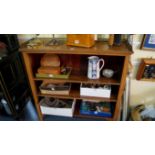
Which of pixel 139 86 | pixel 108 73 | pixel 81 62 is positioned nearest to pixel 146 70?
pixel 139 86

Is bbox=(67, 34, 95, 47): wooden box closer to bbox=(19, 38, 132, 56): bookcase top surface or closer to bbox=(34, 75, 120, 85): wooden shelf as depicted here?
bbox=(19, 38, 132, 56): bookcase top surface

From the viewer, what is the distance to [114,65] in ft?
4.64

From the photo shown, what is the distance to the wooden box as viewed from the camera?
42.8 inches

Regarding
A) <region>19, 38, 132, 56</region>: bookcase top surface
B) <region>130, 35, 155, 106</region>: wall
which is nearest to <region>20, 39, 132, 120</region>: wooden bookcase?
<region>19, 38, 132, 56</region>: bookcase top surface

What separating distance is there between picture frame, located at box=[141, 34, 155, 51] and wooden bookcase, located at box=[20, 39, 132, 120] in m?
0.21

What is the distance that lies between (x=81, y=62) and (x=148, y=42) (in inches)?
26.3

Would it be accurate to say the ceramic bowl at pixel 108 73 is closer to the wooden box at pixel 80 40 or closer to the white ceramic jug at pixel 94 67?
the white ceramic jug at pixel 94 67

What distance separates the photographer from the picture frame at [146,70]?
51.0 inches

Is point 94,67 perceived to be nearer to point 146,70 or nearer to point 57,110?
point 146,70

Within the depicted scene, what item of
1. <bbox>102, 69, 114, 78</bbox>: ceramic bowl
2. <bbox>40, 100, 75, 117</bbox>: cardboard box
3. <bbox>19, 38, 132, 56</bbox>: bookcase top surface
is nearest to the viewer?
<bbox>19, 38, 132, 56</bbox>: bookcase top surface
